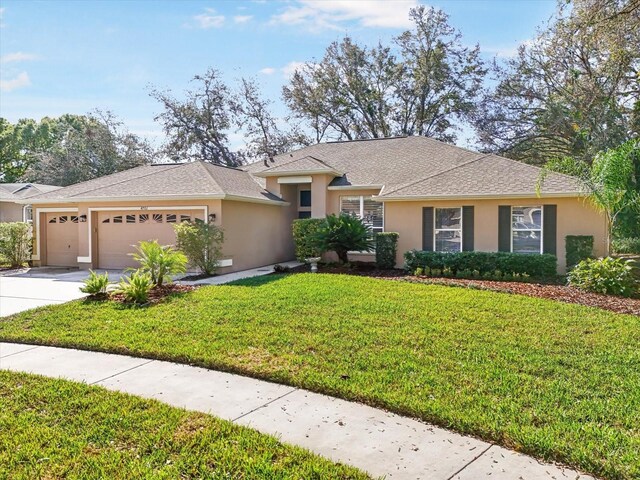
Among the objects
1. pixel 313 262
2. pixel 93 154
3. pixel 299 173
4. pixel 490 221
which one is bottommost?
pixel 313 262

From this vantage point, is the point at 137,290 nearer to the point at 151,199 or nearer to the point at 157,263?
the point at 157,263

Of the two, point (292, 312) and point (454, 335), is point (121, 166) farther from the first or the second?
point (454, 335)

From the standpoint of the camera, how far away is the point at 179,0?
1079 centimetres

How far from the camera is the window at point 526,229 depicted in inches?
547

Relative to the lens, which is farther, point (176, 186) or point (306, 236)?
point (176, 186)

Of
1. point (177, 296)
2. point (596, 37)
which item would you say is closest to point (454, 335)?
point (177, 296)

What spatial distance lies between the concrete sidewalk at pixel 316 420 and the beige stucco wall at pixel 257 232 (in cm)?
890

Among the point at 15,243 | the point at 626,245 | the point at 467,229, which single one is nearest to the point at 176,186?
the point at 15,243

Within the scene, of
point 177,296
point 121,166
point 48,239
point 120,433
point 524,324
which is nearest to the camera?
point 120,433

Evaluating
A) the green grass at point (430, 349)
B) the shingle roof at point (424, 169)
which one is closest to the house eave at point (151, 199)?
the shingle roof at point (424, 169)

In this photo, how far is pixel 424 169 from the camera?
17688 mm

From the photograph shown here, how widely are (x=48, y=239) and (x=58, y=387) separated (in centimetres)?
1531

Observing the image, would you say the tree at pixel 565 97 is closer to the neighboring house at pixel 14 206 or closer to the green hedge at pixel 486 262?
the green hedge at pixel 486 262

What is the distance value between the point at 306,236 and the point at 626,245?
15.4m
